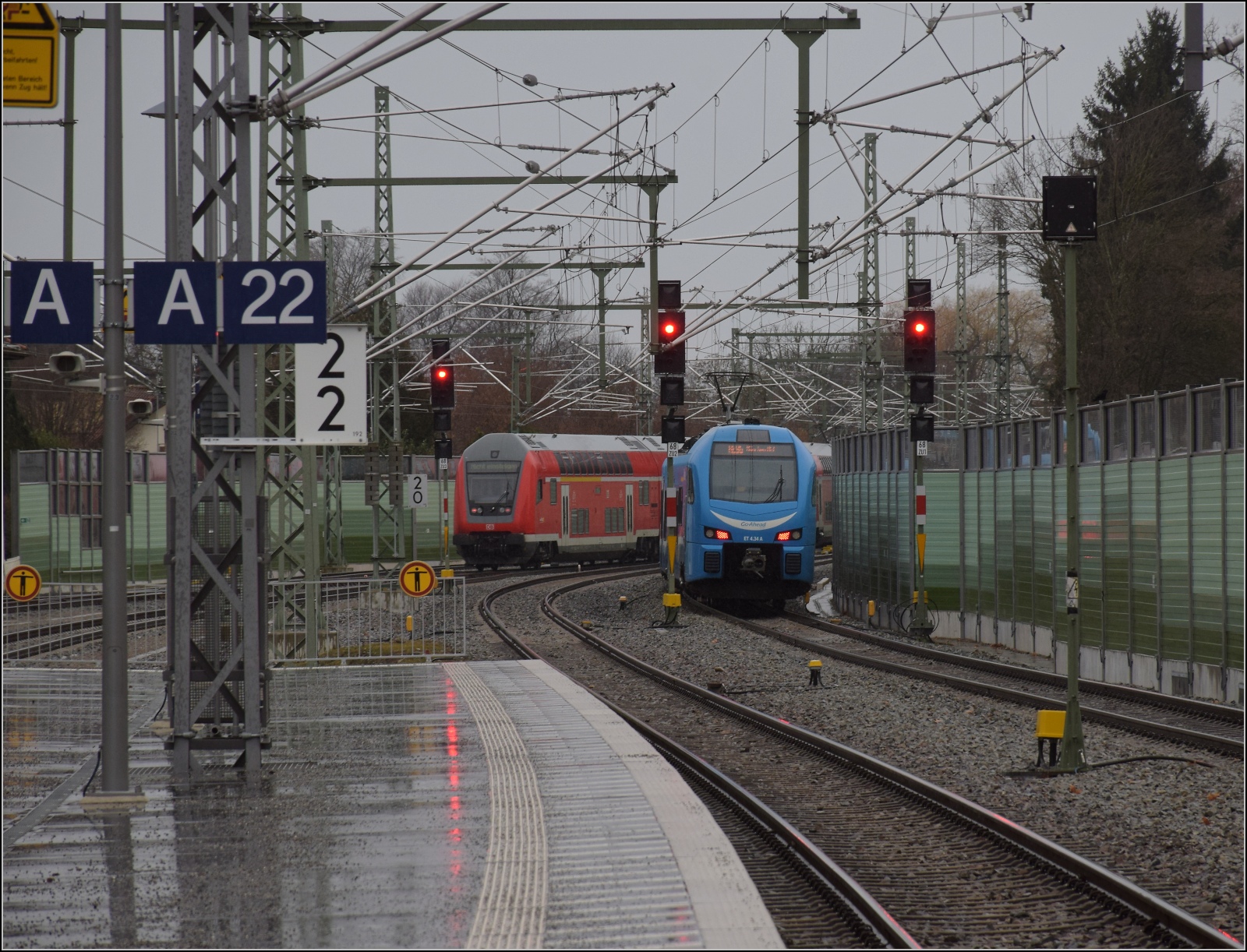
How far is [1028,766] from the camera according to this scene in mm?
12148

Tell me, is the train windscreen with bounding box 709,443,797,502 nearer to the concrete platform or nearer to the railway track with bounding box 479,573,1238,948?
the railway track with bounding box 479,573,1238,948

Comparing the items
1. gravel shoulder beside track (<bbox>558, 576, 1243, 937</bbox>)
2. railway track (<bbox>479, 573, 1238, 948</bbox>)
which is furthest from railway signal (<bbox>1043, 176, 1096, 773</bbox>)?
railway track (<bbox>479, 573, 1238, 948</bbox>)

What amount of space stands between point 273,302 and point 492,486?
106 ft

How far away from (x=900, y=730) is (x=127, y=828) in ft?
25.9

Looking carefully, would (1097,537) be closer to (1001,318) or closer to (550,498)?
(1001,318)

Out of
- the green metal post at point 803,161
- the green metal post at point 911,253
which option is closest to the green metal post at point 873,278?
the green metal post at point 911,253

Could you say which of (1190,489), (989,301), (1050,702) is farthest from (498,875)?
(989,301)

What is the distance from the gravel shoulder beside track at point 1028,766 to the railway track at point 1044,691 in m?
0.20

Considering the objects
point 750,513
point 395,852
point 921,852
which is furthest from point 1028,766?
point 750,513

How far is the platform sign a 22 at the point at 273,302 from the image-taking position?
9.84 meters

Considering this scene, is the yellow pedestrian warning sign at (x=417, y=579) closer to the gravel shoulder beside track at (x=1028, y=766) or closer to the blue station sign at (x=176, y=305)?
the gravel shoulder beside track at (x=1028, y=766)

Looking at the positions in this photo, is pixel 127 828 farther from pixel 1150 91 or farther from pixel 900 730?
pixel 1150 91

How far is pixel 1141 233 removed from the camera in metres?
39.5

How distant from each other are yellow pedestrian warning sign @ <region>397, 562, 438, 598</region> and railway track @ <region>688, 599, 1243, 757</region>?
235 inches
